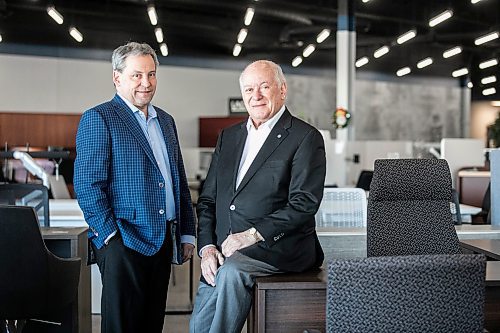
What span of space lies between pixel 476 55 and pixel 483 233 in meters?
15.2

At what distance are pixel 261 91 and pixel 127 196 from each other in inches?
26.3

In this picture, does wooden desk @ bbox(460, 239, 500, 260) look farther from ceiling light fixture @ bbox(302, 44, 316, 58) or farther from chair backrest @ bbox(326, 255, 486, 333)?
ceiling light fixture @ bbox(302, 44, 316, 58)

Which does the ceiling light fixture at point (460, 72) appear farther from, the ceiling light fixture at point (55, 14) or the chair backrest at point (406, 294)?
the chair backrest at point (406, 294)

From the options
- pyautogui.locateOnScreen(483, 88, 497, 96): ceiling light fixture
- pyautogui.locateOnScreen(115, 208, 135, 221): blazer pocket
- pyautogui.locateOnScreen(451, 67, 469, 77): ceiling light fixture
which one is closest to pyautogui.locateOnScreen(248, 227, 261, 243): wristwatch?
pyautogui.locateOnScreen(115, 208, 135, 221): blazer pocket

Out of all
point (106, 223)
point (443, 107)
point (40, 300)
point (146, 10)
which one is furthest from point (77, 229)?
point (443, 107)

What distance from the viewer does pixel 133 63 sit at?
2514 millimetres

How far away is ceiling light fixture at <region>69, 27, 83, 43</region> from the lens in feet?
46.0

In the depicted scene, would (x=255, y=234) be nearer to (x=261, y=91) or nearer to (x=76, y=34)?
(x=261, y=91)

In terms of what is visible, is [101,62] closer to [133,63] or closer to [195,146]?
[195,146]

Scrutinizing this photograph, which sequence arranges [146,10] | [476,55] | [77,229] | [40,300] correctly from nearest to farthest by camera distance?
[40,300], [77,229], [146,10], [476,55]

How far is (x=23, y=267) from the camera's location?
2703 mm

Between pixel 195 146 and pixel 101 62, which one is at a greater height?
pixel 101 62

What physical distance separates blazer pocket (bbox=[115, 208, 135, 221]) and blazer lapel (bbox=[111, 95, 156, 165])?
8.2 inches

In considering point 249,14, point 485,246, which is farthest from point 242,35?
point 485,246
